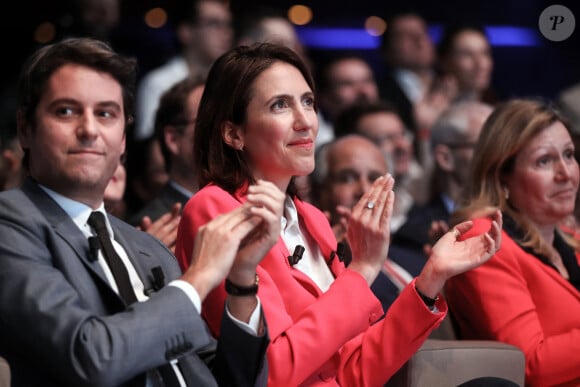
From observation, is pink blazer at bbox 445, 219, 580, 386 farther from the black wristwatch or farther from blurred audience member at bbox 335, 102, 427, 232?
blurred audience member at bbox 335, 102, 427, 232

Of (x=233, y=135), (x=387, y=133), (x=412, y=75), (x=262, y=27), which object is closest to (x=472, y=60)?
(x=412, y=75)

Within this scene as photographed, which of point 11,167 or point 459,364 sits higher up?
point 11,167

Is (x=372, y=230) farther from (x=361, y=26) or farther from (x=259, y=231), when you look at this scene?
(x=361, y=26)

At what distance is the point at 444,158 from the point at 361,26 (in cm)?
248

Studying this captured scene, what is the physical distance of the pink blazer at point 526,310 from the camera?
311 centimetres

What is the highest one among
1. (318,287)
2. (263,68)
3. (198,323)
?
(263,68)

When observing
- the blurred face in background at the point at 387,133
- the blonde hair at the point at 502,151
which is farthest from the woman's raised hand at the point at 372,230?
the blurred face in background at the point at 387,133

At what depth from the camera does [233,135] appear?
109 inches

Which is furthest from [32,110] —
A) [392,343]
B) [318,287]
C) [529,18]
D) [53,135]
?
[529,18]

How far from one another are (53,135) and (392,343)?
1.06 meters

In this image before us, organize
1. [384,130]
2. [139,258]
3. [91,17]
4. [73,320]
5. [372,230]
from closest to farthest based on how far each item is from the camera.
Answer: [73,320]
[139,258]
[372,230]
[384,130]
[91,17]

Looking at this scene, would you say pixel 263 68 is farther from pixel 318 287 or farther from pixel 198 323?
pixel 198 323

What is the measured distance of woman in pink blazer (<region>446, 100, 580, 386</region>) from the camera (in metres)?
3.15

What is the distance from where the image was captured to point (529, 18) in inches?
257
